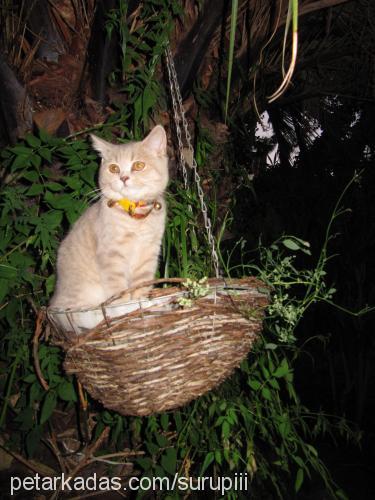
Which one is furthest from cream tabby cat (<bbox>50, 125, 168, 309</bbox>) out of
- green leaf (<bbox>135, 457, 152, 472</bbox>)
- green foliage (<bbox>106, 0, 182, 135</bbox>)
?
green leaf (<bbox>135, 457, 152, 472</bbox>)

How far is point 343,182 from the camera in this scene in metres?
6.79

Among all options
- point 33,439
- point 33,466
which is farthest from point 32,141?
point 33,466

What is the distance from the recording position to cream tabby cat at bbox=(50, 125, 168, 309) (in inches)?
69.6

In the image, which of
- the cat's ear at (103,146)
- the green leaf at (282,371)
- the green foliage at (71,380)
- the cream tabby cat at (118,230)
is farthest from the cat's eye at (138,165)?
the green leaf at (282,371)

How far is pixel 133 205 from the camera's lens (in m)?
1.83

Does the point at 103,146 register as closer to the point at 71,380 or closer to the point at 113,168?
the point at 113,168

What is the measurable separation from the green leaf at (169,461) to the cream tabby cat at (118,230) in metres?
0.80

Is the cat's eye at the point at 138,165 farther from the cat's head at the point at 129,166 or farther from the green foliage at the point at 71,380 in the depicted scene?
the green foliage at the point at 71,380

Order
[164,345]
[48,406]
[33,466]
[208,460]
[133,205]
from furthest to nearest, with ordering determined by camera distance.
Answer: [33,466] < [133,205] < [48,406] < [208,460] < [164,345]

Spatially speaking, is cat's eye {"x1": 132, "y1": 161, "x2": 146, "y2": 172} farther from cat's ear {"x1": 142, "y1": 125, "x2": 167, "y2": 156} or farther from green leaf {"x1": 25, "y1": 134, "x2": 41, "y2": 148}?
green leaf {"x1": 25, "y1": 134, "x2": 41, "y2": 148}

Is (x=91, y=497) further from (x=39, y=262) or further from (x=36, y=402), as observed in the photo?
(x=39, y=262)

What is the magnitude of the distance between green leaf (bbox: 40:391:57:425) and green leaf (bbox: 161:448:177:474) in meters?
0.58

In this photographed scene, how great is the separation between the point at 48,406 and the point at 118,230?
89 cm

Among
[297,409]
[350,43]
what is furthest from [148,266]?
[350,43]
